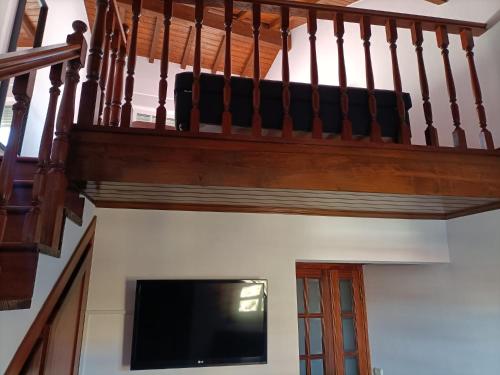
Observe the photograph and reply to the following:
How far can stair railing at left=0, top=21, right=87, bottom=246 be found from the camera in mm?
1147

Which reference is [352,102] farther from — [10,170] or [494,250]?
[10,170]

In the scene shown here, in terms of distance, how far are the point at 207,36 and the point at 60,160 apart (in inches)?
178

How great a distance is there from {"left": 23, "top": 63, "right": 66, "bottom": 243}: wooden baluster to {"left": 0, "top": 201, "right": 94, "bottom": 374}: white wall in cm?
11

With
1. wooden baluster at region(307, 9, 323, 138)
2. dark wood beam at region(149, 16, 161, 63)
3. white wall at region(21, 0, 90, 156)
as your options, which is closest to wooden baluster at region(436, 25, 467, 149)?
wooden baluster at region(307, 9, 323, 138)

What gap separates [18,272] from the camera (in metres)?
1.25

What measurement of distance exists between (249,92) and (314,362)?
280cm

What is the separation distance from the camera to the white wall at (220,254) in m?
2.38

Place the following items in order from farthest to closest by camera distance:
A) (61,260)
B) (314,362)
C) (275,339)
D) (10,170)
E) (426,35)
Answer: (314,362), (426,35), (275,339), (61,260), (10,170)

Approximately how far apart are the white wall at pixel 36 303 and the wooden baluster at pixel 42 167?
0.11m

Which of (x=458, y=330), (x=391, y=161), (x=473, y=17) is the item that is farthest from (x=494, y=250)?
(x=473, y=17)

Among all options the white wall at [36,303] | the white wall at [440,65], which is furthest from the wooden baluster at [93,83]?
the white wall at [440,65]

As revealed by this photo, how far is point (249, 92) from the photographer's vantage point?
2055 millimetres

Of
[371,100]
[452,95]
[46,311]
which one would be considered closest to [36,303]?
[46,311]

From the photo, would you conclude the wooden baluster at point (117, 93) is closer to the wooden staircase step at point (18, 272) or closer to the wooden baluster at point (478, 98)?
the wooden staircase step at point (18, 272)
